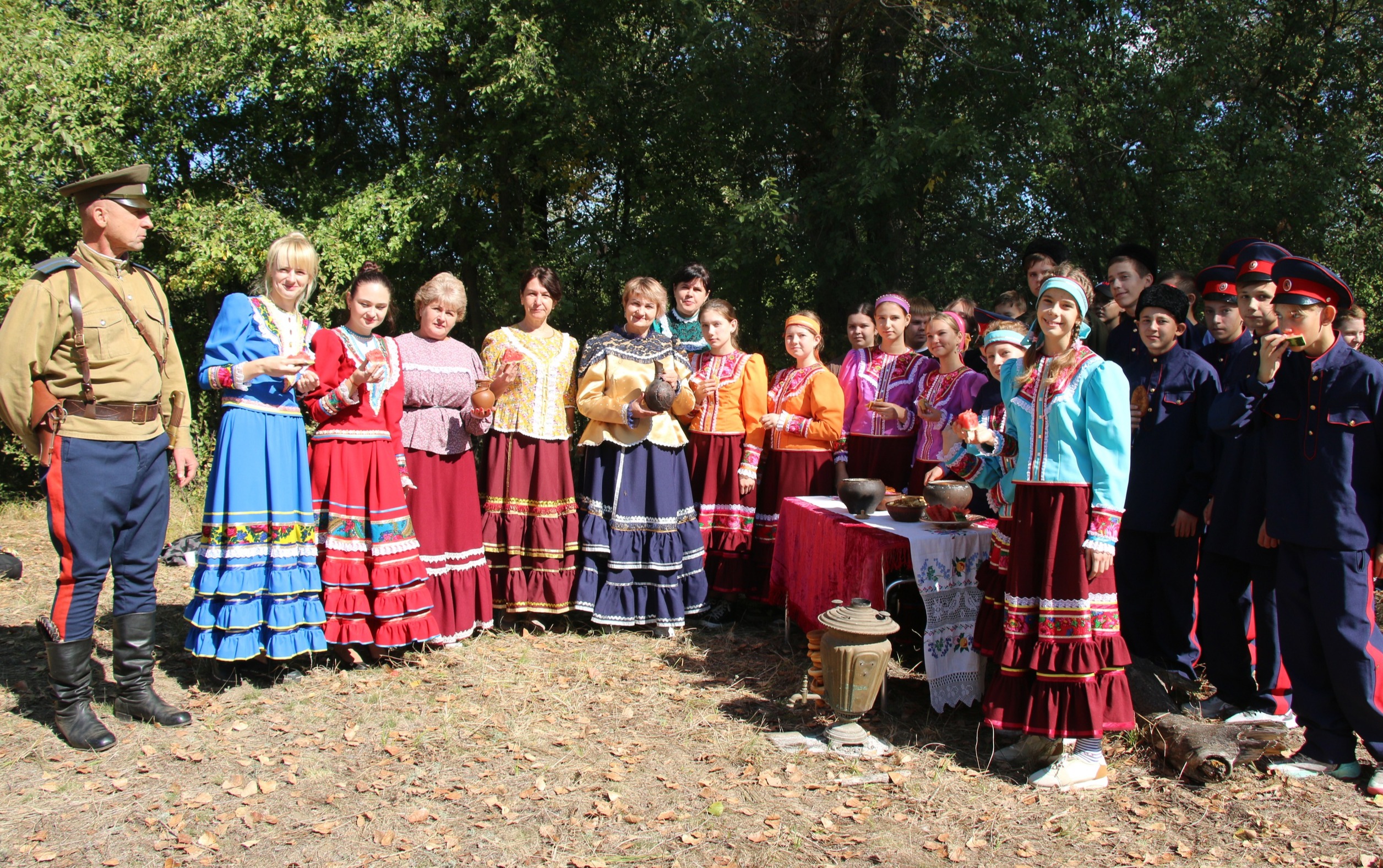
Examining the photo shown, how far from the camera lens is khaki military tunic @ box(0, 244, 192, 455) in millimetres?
3650

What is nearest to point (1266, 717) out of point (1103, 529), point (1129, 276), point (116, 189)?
point (1103, 529)

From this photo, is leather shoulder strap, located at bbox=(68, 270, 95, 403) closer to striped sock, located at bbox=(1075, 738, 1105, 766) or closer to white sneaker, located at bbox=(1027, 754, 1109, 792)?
white sneaker, located at bbox=(1027, 754, 1109, 792)

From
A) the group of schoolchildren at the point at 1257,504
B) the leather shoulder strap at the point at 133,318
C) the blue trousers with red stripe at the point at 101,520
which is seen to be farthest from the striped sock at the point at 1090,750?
the leather shoulder strap at the point at 133,318

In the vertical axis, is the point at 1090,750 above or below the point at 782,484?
below

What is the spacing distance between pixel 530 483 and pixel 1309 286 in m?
3.89

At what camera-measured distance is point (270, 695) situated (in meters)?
4.40

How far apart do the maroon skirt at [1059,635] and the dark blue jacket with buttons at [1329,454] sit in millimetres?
822

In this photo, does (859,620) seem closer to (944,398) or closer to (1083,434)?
(1083,434)

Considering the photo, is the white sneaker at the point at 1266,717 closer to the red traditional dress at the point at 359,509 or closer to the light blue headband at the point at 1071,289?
the light blue headband at the point at 1071,289

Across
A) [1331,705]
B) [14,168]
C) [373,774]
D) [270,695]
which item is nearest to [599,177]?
[14,168]

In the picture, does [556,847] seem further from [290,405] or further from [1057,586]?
[290,405]

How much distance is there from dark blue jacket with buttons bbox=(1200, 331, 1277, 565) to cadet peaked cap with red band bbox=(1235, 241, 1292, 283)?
0.30 meters

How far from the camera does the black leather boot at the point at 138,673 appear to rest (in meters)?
4.00

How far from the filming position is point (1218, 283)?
4.54 meters
